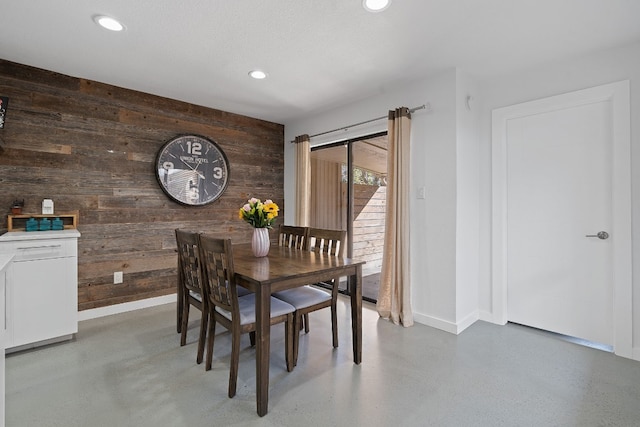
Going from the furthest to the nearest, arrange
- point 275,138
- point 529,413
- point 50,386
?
point 275,138, point 50,386, point 529,413

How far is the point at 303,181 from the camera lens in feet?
13.9

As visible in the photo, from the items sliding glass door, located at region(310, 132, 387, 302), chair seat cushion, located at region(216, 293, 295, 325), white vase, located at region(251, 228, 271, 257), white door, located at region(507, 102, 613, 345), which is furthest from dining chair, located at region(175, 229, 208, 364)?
white door, located at region(507, 102, 613, 345)

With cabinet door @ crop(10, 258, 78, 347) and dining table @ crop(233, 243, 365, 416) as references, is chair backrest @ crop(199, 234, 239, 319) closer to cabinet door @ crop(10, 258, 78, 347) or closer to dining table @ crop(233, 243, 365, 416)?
dining table @ crop(233, 243, 365, 416)

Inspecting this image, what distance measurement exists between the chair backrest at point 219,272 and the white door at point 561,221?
2668 millimetres

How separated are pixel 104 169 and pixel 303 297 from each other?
2492mm

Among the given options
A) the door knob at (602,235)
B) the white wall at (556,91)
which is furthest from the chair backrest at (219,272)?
the door knob at (602,235)

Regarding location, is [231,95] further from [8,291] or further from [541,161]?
[541,161]

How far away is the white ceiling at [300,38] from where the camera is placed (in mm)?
1956

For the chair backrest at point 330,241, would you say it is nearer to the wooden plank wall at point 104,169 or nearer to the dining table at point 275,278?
the dining table at point 275,278

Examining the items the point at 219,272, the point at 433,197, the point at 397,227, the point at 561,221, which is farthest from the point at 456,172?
the point at 219,272

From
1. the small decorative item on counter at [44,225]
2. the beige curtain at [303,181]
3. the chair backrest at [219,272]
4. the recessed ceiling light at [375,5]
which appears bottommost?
the chair backrest at [219,272]

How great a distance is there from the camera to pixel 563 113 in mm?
2691

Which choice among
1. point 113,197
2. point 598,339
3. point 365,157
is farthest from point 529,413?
point 113,197

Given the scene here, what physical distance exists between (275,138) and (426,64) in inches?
97.6
